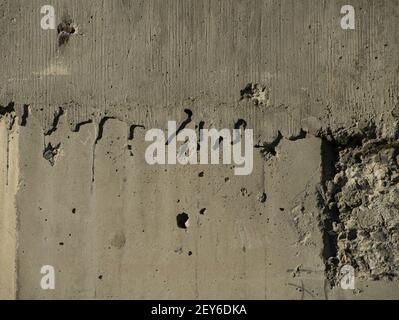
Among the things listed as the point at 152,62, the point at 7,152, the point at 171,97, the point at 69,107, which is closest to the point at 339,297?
the point at 171,97

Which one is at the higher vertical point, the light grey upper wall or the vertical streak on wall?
the light grey upper wall

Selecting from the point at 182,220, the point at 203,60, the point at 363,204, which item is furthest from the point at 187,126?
the point at 363,204

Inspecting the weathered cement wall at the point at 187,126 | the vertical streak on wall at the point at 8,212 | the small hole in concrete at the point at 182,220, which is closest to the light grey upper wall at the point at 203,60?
the weathered cement wall at the point at 187,126

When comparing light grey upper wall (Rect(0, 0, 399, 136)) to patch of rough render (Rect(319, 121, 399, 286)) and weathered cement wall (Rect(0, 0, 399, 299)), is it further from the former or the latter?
patch of rough render (Rect(319, 121, 399, 286))
